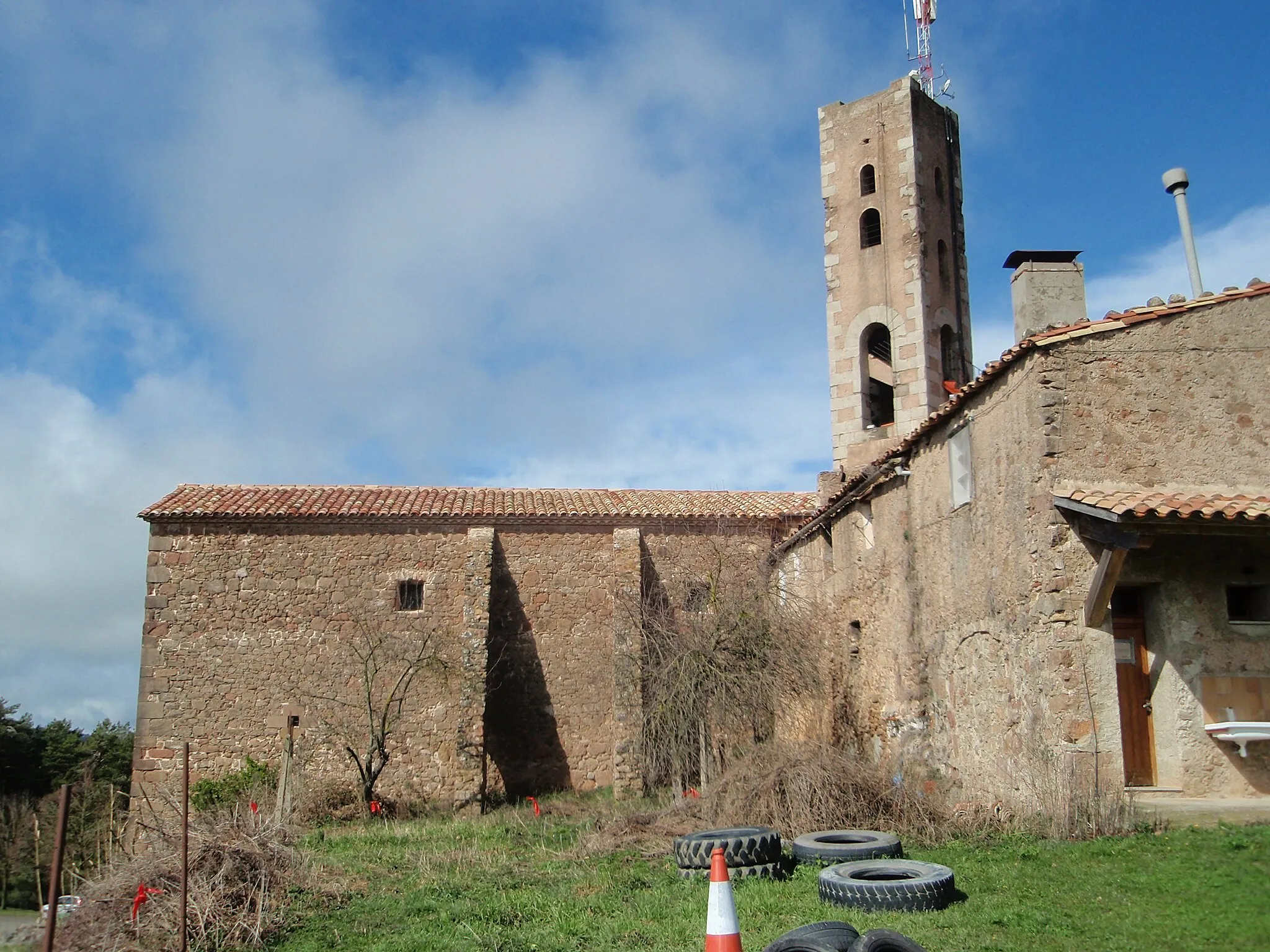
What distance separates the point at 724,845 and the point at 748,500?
12.8 metres

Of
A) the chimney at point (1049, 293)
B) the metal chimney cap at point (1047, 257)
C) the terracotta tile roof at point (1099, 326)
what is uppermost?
the metal chimney cap at point (1047, 257)

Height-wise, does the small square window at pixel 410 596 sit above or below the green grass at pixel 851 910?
above

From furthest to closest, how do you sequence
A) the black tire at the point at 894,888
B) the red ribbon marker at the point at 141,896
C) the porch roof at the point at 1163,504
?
the porch roof at the point at 1163,504, the red ribbon marker at the point at 141,896, the black tire at the point at 894,888

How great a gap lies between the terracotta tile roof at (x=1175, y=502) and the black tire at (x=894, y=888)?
3349 millimetres

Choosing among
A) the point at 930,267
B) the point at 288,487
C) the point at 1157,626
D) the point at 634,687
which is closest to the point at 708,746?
the point at 634,687

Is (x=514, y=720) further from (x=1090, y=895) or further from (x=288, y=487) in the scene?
(x=1090, y=895)

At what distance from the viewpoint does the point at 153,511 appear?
18.6 metres

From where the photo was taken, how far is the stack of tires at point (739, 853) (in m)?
8.33

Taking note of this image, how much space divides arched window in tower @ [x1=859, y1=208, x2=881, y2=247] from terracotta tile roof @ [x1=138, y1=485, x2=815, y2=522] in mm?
5313

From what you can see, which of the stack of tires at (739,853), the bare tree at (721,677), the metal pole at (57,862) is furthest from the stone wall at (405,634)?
the metal pole at (57,862)

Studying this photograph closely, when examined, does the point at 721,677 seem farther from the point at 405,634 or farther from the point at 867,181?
the point at 867,181

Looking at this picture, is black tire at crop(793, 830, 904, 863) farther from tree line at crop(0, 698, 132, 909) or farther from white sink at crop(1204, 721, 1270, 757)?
tree line at crop(0, 698, 132, 909)

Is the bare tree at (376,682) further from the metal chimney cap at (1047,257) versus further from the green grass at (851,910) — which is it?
the metal chimney cap at (1047,257)

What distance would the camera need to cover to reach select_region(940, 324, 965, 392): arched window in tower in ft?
58.5
